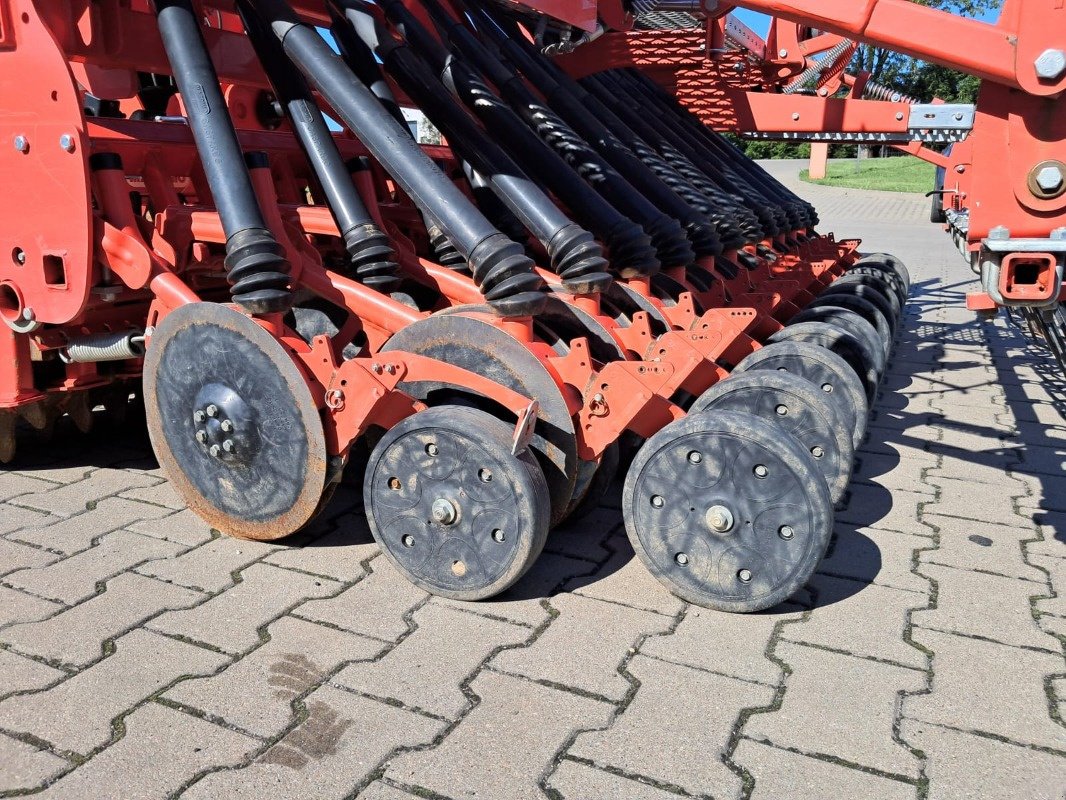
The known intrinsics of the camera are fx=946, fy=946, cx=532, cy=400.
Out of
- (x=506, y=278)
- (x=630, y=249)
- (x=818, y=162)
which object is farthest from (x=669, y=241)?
→ (x=818, y=162)

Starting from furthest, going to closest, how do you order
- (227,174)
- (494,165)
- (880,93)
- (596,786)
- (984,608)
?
(880,93) → (494,165) → (227,174) → (984,608) → (596,786)

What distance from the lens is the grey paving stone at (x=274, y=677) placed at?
2.08 meters

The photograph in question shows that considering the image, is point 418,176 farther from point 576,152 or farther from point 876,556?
point 876,556

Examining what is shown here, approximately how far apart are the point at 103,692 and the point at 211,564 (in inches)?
27.9

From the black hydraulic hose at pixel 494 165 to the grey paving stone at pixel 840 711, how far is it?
4.37 feet

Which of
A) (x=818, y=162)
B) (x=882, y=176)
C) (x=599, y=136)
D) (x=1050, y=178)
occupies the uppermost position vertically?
(x=818, y=162)

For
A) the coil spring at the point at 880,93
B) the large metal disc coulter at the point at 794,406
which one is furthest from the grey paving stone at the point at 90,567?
the coil spring at the point at 880,93

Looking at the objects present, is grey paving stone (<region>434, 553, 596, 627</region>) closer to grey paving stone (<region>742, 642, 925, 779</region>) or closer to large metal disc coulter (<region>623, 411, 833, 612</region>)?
large metal disc coulter (<region>623, 411, 833, 612</region>)

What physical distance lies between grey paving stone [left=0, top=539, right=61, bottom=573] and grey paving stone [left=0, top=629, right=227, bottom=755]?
24.1 inches

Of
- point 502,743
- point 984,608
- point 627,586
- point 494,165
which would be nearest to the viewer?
point 502,743

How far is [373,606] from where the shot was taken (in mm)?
2590

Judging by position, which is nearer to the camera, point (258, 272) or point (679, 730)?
point (679, 730)

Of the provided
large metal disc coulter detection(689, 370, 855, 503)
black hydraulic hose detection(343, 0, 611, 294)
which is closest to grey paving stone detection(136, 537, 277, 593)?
black hydraulic hose detection(343, 0, 611, 294)

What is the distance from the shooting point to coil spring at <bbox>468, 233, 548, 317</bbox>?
2715 millimetres
